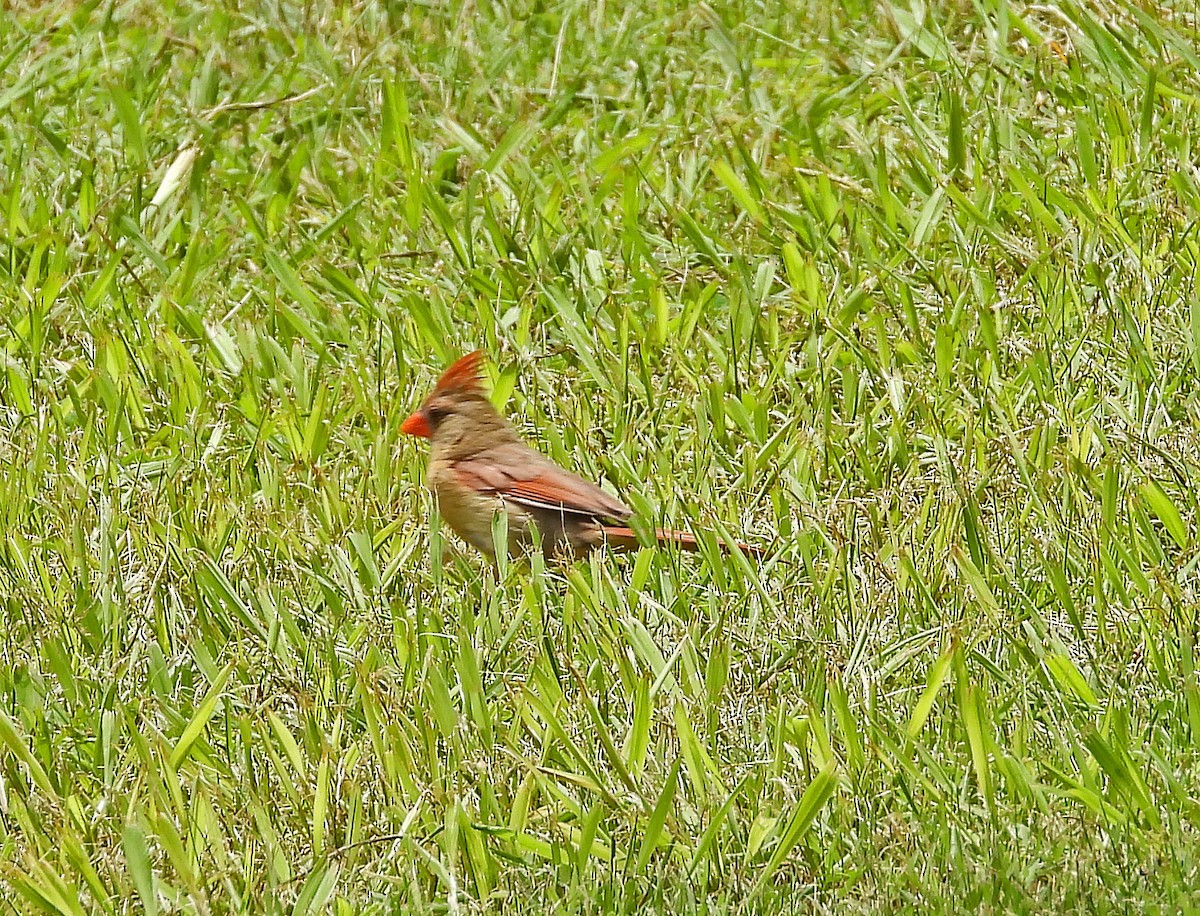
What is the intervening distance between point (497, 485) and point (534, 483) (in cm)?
8

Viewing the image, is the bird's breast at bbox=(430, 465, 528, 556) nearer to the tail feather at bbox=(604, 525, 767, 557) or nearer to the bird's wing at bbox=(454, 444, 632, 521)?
the bird's wing at bbox=(454, 444, 632, 521)

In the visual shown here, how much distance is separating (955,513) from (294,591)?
132cm

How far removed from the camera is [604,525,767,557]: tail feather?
4020 millimetres

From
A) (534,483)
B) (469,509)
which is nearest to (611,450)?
(534,483)

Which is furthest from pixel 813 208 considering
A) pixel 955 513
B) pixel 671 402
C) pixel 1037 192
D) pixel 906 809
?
pixel 906 809

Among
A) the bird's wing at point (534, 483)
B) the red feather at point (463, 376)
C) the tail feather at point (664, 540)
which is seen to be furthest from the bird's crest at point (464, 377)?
the tail feather at point (664, 540)

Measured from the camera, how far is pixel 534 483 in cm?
425

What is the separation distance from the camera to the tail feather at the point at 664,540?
402 cm

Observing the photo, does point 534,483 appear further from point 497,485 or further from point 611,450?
point 611,450

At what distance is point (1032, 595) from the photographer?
12.4 ft

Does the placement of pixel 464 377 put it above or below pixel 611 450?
above

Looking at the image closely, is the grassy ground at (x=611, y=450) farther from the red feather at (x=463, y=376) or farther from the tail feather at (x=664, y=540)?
the red feather at (x=463, y=376)

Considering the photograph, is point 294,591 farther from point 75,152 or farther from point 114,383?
point 75,152

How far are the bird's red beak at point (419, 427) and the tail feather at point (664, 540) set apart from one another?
0.53 meters
